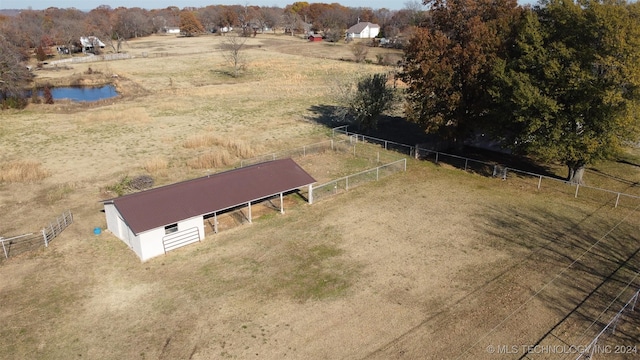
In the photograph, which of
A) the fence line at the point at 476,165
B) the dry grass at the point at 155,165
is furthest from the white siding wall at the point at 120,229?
the fence line at the point at 476,165

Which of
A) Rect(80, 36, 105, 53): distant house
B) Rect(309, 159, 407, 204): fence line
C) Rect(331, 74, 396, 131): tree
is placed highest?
Rect(80, 36, 105, 53): distant house

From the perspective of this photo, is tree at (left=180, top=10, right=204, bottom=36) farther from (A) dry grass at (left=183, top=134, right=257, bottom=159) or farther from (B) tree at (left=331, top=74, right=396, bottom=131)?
(B) tree at (left=331, top=74, right=396, bottom=131)

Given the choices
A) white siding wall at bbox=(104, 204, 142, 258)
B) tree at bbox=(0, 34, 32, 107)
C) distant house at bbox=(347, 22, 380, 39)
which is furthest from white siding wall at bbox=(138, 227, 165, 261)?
distant house at bbox=(347, 22, 380, 39)

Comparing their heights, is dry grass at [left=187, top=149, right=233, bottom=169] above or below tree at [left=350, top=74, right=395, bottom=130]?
below

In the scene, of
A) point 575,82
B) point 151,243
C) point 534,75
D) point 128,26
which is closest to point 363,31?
point 128,26

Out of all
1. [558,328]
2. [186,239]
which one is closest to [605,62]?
[558,328]

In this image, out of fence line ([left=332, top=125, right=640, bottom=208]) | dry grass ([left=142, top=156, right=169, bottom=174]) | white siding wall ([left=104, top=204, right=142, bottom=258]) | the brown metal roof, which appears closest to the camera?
the brown metal roof
